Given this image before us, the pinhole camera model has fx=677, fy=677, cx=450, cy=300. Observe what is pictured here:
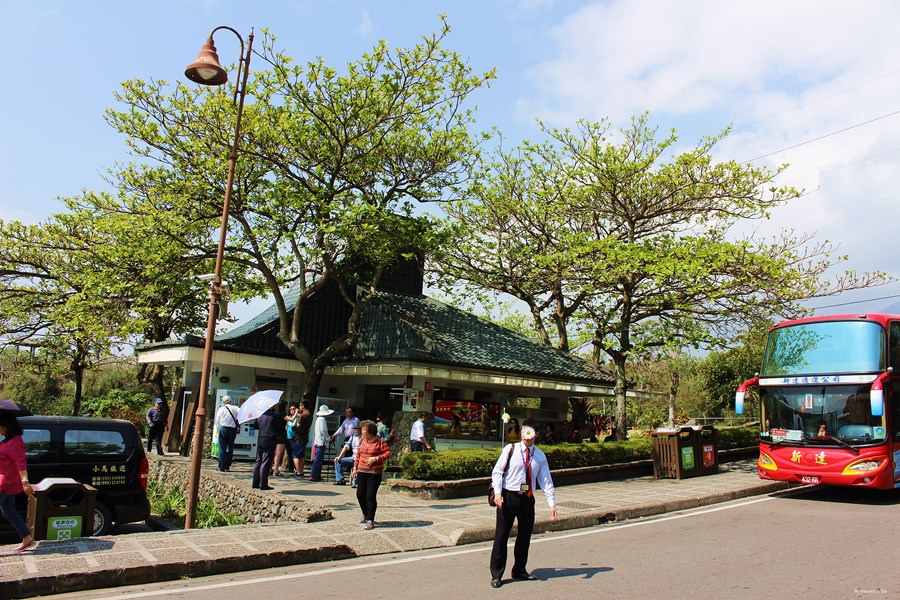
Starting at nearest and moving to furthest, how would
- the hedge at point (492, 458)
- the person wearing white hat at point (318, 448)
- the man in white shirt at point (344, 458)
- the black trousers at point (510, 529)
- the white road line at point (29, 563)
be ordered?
the white road line at point (29, 563) < the black trousers at point (510, 529) < the hedge at point (492, 458) < the man in white shirt at point (344, 458) < the person wearing white hat at point (318, 448)

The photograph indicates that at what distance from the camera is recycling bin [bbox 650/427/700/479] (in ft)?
59.5

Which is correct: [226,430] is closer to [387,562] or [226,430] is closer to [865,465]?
[387,562]

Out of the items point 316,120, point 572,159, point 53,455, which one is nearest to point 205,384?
point 53,455

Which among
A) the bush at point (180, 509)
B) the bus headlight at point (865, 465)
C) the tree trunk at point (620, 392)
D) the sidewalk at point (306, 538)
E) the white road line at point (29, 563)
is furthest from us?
the tree trunk at point (620, 392)

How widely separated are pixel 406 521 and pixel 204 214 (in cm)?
968

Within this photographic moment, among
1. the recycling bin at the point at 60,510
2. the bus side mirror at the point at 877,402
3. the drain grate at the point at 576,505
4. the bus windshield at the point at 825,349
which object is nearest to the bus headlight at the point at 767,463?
the bus windshield at the point at 825,349

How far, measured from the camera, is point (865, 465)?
44.7 feet

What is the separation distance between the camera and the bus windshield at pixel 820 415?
13789 millimetres

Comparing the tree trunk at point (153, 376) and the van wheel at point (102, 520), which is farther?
the tree trunk at point (153, 376)

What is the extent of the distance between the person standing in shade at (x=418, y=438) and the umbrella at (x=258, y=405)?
12.9 ft

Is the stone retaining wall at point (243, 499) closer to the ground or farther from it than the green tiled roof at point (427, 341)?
closer to the ground

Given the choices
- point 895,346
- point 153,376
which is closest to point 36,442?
point 895,346

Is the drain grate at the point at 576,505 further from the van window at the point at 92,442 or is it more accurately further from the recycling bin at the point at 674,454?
the van window at the point at 92,442

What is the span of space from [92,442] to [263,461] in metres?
2.96
